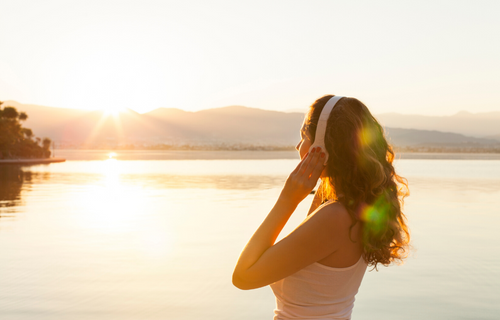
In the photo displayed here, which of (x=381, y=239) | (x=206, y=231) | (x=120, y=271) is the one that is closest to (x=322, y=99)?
(x=381, y=239)

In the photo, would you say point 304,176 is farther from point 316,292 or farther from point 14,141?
point 14,141

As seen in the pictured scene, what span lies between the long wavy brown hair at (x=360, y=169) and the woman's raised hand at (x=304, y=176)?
0.17 feet

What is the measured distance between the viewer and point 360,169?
1651mm

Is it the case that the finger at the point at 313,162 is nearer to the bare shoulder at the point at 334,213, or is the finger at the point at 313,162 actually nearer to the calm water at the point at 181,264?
the bare shoulder at the point at 334,213

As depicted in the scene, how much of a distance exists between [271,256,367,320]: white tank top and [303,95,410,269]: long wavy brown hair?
0.41 feet

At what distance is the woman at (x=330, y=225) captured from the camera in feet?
5.05

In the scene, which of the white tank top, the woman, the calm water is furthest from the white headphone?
the calm water

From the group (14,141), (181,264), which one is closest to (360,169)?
(181,264)

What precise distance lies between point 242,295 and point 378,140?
4031 millimetres

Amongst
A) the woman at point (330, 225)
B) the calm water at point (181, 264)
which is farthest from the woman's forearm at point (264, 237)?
the calm water at point (181, 264)

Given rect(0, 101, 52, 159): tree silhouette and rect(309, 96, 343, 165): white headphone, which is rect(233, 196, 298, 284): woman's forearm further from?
rect(0, 101, 52, 159): tree silhouette

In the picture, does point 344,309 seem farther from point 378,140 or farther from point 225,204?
point 225,204

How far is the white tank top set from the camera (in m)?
1.61

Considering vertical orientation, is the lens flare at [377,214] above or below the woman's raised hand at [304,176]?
below
